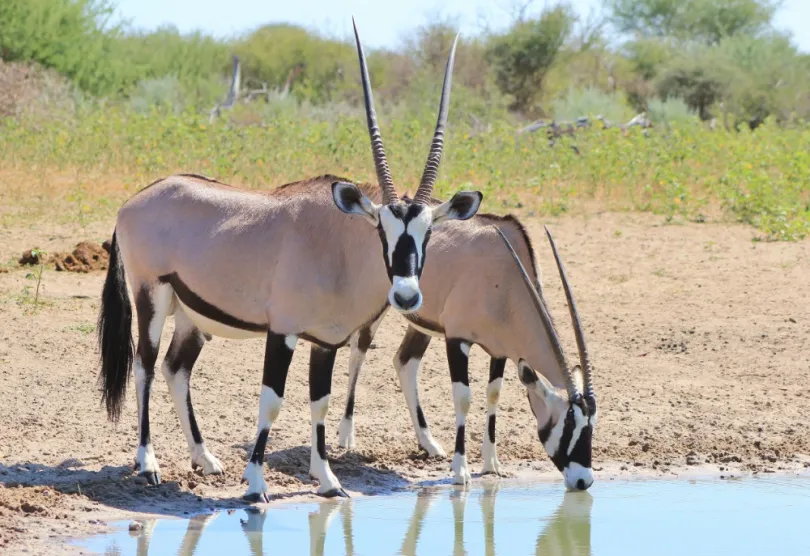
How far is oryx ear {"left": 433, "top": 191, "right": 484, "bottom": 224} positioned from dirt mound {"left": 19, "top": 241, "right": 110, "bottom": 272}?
507 centimetres

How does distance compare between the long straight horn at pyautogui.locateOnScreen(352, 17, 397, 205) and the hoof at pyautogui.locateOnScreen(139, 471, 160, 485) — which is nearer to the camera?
the long straight horn at pyautogui.locateOnScreen(352, 17, 397, 205)

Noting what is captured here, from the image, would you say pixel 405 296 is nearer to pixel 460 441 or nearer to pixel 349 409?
pixel 460 441

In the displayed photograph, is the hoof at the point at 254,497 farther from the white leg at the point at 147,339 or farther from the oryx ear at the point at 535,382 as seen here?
the oryx ear at the point at 535,382

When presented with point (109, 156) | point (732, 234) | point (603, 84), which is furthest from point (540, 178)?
point (603, 84)

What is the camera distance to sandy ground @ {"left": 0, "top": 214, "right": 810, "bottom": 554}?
19.1ft

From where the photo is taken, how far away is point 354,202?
17.3 ft

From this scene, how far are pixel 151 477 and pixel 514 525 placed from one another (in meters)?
1.70

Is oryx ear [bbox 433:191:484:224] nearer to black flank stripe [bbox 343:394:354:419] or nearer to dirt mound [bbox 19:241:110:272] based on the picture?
black flank stripe [bbox 343:394:354:419]

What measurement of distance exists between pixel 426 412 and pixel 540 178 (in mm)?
6666

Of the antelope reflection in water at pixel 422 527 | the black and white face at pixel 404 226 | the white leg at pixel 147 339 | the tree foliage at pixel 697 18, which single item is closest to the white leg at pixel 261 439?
the antelope reflection in water at pixel 422 527

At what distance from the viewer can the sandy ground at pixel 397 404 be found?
5820mm

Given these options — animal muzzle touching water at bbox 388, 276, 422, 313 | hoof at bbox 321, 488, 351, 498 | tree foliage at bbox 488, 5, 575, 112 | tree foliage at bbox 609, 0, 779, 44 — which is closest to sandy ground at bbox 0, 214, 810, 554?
hoof at bbox 321, 488, 351, 498

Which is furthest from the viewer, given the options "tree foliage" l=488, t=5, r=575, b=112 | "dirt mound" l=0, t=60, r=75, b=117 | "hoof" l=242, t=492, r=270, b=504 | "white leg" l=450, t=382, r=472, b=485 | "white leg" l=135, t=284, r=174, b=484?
"tree foliage" l=488, t=5, r=575, b=112

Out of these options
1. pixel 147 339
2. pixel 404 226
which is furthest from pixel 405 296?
pixel 147 339
